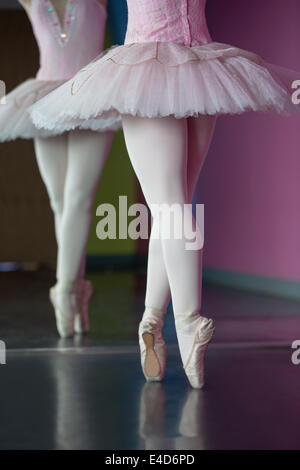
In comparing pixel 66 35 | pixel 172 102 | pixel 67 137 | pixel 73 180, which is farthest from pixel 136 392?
pixel 66 35

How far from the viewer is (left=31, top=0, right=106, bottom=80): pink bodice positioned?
2.47 meters

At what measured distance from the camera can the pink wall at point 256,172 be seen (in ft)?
13.0

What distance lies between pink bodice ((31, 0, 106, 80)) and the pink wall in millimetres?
1683

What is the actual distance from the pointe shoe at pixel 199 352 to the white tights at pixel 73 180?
2.85 feet

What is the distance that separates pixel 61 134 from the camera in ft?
8.20

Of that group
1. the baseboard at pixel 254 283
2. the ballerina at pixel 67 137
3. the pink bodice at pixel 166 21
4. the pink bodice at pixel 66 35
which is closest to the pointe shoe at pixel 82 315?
the ballerina at pixel 67 137

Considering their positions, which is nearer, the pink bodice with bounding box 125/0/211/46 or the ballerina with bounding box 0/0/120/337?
the pink bodice with bounding box 125/0/211/46

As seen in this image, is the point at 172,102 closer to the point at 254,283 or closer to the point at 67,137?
the point at 67,137

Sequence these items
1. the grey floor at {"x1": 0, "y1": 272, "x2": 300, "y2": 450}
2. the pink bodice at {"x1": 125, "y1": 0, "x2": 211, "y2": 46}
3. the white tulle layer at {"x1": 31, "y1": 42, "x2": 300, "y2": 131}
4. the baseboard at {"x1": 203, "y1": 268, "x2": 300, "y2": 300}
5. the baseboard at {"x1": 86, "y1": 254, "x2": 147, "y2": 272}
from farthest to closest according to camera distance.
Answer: the baseboard at {"x1": 86, "y1": 254, "x2": 147, "y2": 272}
the baseboard at {"x1": 203, "y1": 268, "x2": 300, "y2": 300}
the pink bodice at {"x1": 125, "y1": 0, "x2": 211, "y2": 46}
the white tulle layer at {"x1": 31, "y1": 42, "x2": 300, "y2": 131}
the grey floor at {"x1": 0, "y1": 272, "x2": 300, "y2": 450}

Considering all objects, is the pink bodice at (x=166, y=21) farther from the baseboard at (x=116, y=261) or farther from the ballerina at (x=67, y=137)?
the baseboard at (x=116, y=261)

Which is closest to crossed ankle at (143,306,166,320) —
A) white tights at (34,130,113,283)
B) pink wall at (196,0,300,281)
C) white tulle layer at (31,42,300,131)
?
white tulle layer at (31,42,300,131)

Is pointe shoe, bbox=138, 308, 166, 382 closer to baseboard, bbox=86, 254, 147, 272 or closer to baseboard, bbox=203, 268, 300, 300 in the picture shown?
baseboard, bbox=203, 268, 300, 300

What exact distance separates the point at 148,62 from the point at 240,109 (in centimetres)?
23
